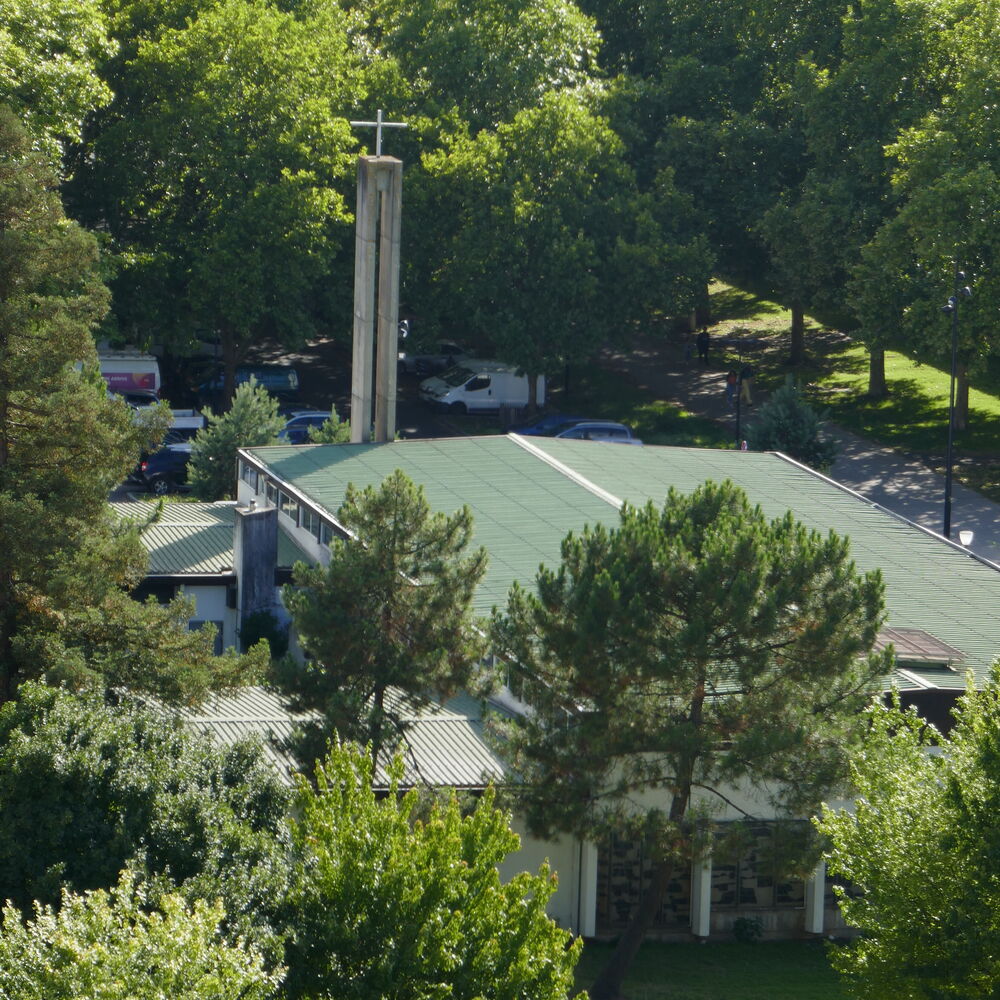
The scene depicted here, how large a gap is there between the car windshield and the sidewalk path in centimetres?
664

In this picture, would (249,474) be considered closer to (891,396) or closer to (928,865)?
(928,865)

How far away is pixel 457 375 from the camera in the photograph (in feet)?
180

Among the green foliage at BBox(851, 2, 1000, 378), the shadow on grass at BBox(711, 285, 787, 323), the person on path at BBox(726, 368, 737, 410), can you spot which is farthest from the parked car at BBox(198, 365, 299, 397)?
the green foliage at BBox(851, 2, 1000, 378)

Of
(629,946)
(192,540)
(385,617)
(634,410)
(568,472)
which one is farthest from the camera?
(634,410)

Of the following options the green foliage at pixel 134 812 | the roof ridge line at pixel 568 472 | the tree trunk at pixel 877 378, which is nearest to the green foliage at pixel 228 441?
the roof ridge line at pixel 568 472

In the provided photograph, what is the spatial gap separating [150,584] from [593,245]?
24092mm

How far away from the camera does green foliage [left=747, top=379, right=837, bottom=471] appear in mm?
44906

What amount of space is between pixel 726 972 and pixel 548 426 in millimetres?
29144

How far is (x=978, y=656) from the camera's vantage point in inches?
963

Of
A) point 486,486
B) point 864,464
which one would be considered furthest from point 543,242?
point 486,486

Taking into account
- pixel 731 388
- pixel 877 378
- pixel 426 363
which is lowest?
pixel 426 363

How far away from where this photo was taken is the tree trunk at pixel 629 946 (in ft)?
67.9

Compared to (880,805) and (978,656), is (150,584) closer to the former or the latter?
(978,656)

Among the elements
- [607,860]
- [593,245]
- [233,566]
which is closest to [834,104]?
[593,245]
